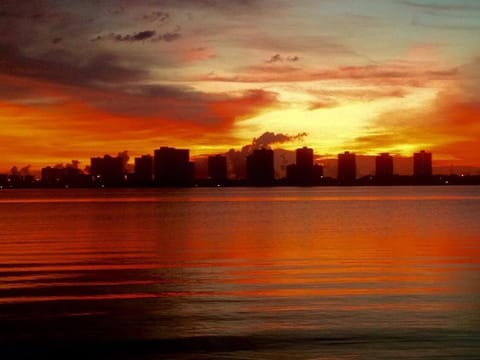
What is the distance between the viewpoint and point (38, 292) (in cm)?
2664

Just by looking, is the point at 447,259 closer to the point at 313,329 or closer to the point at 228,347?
the point at 313,329

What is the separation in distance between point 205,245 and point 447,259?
16908 mm

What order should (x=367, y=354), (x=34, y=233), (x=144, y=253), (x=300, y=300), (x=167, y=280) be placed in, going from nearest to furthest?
(x=367, y=354)
(x=300, y=300)
(x=167, y=280)
(x=144, y=253)
(x=34, y=233)

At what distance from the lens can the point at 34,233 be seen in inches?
2547

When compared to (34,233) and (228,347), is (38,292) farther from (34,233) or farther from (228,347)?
(34,233)

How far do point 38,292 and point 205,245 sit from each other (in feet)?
83.3

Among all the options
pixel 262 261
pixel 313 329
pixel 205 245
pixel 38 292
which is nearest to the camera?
pixel 313 329

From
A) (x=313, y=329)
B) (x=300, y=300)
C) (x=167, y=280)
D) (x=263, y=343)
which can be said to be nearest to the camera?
(x=263, y=343)

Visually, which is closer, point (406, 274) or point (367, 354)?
point (367, 354)

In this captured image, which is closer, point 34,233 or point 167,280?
point 167,280

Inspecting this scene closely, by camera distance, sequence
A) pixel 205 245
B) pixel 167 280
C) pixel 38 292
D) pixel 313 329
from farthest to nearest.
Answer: pixel 205 245, pixel 167 280, pixel 38 292, pixel 313 329

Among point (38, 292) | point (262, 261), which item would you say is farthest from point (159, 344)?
point (262, 261)

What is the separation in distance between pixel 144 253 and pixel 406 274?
17252mm

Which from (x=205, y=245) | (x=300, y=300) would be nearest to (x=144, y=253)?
(x=205, y=245)
